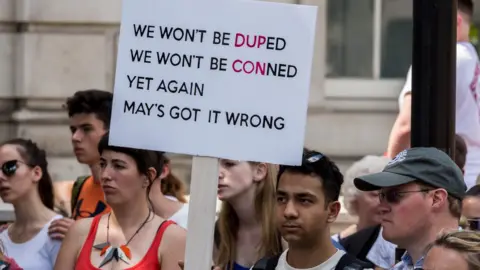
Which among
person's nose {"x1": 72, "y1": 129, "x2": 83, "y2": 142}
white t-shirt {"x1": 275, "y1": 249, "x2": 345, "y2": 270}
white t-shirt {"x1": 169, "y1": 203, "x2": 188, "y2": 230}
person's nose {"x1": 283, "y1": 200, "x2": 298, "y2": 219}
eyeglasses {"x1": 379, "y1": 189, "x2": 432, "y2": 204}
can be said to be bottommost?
white t-shirt {"x1": 275, "y1": 249, "x2": 345, "y2": 270}

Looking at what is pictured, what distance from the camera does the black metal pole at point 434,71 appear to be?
6.02 meters

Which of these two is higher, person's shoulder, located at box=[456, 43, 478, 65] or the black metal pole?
person's shoulder, located at box=[456, 43, 478, 65]

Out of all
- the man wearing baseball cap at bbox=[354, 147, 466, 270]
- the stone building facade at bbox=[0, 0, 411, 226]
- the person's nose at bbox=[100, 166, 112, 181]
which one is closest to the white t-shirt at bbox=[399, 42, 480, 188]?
the person's nose at bbox=[100, 166, 112, 181]

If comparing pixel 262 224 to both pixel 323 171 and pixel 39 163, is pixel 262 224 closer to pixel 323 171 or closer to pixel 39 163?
pixel 323 171

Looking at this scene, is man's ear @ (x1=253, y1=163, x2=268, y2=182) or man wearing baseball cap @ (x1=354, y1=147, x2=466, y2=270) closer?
man wearing baseball cap @ (x1=354, y1=147, x2=466, y2=270)

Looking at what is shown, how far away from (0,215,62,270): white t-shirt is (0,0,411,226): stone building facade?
4.13 metres

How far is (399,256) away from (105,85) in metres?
5.40

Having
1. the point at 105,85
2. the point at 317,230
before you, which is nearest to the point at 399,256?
the point at 317,230

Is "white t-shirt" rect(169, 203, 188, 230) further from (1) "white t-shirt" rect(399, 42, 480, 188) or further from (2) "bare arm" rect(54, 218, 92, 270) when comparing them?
(1) "white t-shirt" rect(399, 42, 480, 188)

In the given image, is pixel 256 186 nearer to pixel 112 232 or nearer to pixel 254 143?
pixel 112 232

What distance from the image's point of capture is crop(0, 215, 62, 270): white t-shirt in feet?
23.3

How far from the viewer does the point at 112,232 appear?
652 centimetres

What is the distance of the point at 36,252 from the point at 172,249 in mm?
1040

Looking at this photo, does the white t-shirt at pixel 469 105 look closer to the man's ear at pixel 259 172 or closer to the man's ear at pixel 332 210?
the man's ear at pixel 259 172
